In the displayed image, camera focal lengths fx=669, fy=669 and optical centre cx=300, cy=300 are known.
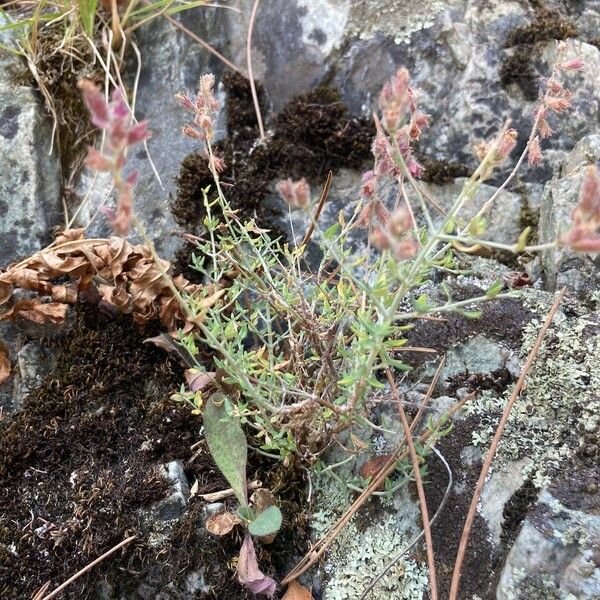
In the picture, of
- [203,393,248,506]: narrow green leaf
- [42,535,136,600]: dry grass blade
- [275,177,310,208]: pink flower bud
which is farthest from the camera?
[203,393,248,506]: narrow green leaf

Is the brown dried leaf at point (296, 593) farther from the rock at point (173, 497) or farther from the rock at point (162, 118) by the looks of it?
the rock at point (162, 118)

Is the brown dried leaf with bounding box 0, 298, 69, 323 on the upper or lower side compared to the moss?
lower

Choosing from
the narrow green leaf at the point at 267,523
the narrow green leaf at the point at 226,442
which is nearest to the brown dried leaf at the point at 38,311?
the narrow green leaf at the point at 226,442

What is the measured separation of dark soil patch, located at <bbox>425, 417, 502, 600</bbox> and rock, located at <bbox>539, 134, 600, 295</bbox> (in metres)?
0.57

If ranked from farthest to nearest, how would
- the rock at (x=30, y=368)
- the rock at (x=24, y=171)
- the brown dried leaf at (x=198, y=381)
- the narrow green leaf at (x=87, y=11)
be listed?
the narrow green leaf at (x=87, y=11), the rock at (x=24, y=171), the rock at (x=30, y=368), the brown dried leaf at (x=198, y=381)

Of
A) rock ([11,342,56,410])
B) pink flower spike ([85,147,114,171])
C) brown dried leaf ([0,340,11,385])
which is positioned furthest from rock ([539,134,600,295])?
brown dried leaf ([0,340,11,385])

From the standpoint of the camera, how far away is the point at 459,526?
1.65 metres

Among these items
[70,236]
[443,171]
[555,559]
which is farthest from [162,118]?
[555,559]

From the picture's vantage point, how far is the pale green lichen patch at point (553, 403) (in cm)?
167

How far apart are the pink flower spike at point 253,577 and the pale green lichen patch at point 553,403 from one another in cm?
63

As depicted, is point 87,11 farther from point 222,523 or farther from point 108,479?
point 222,523

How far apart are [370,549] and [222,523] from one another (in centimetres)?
38

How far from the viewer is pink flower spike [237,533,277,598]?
1601 mm

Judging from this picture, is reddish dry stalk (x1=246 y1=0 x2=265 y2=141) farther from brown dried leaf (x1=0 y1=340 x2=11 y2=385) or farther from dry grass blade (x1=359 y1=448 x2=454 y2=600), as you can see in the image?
dry grass blade (x1=359 y1=448 x2=454 y2=600)
